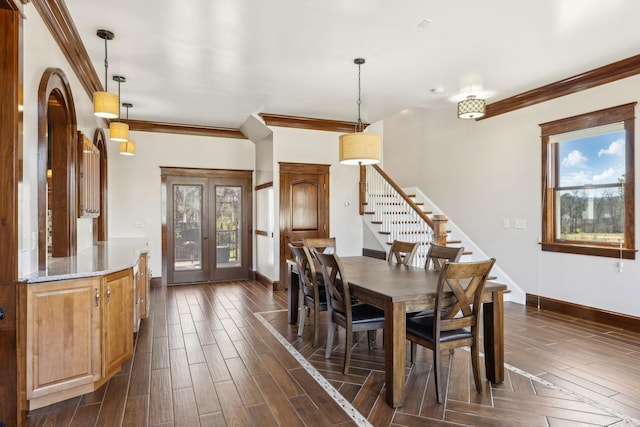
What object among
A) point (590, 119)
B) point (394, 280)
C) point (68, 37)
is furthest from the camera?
point (590, 119)

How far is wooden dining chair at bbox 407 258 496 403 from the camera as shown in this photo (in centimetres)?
264

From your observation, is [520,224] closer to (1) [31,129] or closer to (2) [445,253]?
(2) [445,253]

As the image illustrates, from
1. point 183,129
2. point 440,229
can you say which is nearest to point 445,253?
point 440,229

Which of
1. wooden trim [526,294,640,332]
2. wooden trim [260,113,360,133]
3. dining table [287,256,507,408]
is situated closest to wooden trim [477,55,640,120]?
wooden trim [260,113,360,133]

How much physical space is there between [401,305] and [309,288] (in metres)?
1.50

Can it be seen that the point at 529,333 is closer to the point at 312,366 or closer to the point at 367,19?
the point at 312,366

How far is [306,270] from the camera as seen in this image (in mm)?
4031

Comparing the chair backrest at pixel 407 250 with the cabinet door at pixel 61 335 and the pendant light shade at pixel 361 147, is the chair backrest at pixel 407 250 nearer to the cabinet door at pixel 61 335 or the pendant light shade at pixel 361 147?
the pendant light shade at pixel 361 147

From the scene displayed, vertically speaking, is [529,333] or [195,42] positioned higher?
[195,42]

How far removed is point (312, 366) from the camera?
3363mm

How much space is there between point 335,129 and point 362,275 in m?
4.26

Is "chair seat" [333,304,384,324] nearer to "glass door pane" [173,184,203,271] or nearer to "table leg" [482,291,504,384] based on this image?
"table leg" [482,291,504,384]

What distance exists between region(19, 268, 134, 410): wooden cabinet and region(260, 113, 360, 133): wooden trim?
4.20 meters

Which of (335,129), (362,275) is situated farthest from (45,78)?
(335,129)
